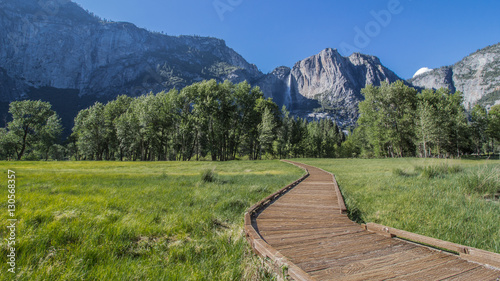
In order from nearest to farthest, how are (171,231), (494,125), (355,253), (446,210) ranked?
(355,253), (171,231), (446,210), (494,125)

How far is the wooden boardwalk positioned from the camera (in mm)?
2504

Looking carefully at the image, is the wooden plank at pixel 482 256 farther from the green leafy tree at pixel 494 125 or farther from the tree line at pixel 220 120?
the green leafy tree at pixel 494 125

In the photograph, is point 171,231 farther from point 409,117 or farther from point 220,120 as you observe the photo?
point 409,117

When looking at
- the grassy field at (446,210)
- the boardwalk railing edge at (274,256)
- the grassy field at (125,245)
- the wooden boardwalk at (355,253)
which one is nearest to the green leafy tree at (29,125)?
the grassy field at (125,245)

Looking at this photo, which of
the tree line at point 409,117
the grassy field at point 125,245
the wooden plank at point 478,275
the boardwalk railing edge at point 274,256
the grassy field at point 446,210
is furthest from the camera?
the tree line at point 409,117

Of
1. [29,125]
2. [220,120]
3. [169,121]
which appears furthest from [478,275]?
[29,125]

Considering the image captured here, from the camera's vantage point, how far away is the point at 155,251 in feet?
11.1

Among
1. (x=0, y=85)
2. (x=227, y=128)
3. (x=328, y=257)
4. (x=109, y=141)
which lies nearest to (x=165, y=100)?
(x=227, y=128)

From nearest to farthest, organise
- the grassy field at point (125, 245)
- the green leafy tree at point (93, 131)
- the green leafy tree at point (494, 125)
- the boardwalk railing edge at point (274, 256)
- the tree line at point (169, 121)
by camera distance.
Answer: the boardwalk railing edge at point (274, 256) < the grassy field at point (125, 245) < the tree line at point (169, 121) < the green leafy tree at point (93, 131) < the green leafy tree at point (494, 125)

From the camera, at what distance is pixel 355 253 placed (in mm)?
3143

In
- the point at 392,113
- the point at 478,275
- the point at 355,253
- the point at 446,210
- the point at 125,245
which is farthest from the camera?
the point at 392,113

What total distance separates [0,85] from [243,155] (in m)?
220

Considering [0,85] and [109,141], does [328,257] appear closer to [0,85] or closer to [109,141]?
[109,141]

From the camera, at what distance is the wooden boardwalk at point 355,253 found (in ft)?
8.21
